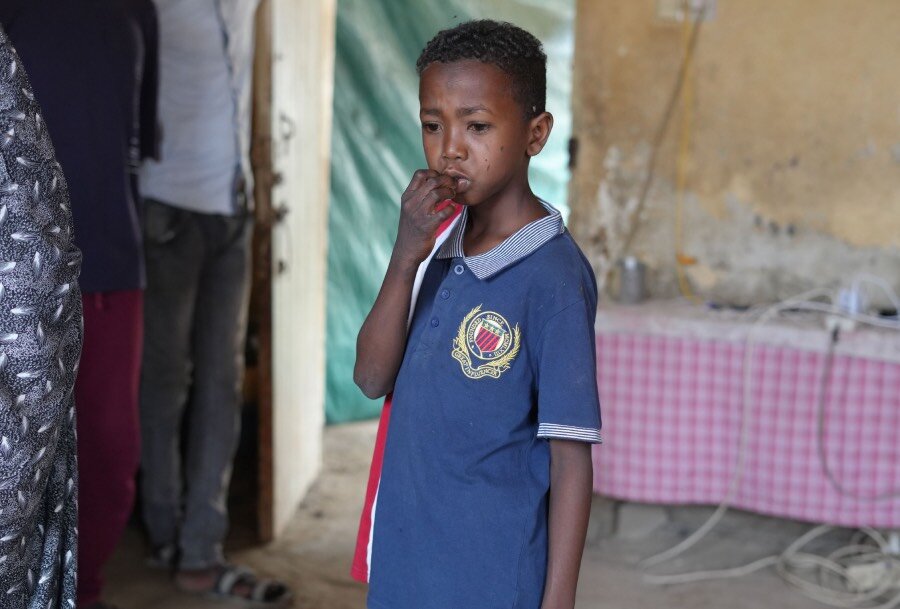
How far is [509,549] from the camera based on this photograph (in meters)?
1.44

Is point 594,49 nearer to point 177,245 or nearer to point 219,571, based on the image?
point 177,245

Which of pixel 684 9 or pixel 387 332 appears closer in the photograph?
pixel 387 332

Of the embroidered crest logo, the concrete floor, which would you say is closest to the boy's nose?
the embroidered crest logo

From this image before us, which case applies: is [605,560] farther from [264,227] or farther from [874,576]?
[264,227]

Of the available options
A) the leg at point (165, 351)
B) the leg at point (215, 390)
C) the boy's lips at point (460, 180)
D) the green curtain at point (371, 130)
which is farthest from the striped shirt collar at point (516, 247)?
the green curtain at point (371, 130)

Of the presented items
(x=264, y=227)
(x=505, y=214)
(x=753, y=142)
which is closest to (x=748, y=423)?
(x=753, y=142)

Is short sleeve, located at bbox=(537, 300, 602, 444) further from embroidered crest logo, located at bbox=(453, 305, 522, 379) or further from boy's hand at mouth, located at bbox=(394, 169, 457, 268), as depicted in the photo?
boy's hand at mouth, located at bbox=(394, 169, 457, 268)

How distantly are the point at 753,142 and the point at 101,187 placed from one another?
96.2 inches

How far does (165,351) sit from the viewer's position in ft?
10.3

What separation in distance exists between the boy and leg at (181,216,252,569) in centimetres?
182

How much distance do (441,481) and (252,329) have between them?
3020 millimetres

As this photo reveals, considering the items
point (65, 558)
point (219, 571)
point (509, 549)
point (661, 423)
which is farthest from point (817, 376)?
point (65, 558)

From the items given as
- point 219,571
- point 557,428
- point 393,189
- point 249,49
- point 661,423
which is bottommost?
point 219,571

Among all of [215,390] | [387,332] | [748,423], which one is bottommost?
[748,423]
